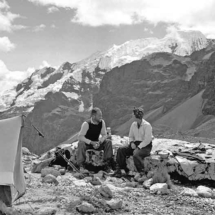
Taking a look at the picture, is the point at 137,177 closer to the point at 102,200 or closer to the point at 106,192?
the point at 106,192

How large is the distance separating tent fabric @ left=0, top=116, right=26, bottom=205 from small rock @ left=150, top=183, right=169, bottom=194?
10.9ft

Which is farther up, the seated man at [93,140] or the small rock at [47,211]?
the seated man at [93,140]

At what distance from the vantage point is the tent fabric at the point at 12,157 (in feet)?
22.6

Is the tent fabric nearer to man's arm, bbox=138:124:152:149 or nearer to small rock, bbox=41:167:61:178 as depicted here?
small rock, bbox=41:167:61:178

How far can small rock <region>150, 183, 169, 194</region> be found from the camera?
27.5 feet

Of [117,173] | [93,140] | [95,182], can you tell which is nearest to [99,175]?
[117,173]

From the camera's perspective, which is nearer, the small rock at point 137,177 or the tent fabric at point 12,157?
the tent fabric at point 12,157

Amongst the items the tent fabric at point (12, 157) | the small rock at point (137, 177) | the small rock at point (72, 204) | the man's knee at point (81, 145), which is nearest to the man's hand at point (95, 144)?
the man's knee at point (81, 145)

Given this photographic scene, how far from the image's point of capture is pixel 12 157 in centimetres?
712

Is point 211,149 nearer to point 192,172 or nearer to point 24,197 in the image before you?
point 192,172

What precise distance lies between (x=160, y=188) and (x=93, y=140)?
12.3 feet

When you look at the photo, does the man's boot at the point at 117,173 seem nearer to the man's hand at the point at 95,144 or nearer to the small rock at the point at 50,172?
the man's hand at the point at 95,144

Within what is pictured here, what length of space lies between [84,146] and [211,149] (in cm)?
424

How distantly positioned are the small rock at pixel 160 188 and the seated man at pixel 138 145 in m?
1.95
